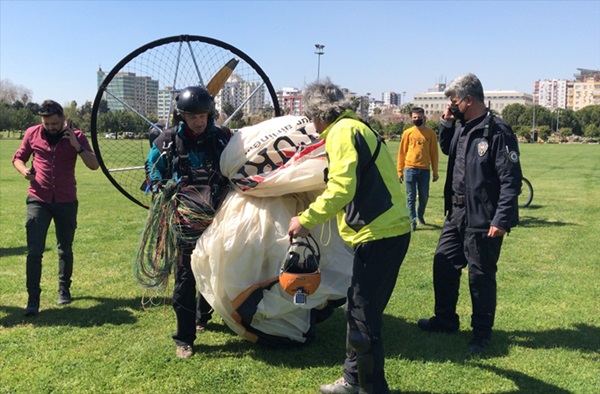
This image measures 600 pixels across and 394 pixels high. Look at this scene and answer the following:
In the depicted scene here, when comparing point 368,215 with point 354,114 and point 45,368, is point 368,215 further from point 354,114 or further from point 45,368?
point 45,368

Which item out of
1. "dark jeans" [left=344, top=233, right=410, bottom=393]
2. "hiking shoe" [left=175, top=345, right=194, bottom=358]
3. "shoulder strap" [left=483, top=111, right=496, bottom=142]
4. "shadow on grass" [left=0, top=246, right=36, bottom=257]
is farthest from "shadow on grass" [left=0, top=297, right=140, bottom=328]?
"shoulder strap" [left=483, top=111, right=496, bottom=142]

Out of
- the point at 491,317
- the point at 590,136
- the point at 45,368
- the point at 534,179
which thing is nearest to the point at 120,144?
the point at 45,368

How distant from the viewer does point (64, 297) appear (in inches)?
226

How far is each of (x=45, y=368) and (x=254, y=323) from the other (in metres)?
1.61

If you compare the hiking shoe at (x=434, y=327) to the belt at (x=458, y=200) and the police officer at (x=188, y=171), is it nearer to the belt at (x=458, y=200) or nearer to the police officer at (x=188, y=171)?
the belt at (x=458, y=200)

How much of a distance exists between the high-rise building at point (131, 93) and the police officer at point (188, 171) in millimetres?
861

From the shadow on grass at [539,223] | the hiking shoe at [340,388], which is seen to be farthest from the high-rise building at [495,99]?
the hiking shoe at [340,388]

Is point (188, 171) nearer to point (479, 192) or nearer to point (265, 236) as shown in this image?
point (265, 236)

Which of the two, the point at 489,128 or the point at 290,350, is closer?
the point at 489,128

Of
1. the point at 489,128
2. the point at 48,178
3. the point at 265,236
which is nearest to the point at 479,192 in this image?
the point at 489,128

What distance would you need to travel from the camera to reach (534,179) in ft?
68.9

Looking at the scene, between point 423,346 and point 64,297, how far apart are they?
369 cm

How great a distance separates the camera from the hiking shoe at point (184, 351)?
4357mm

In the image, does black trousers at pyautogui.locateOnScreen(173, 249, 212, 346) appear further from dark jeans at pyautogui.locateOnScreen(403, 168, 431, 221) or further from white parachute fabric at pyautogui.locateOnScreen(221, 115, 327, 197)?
dark jeans at pyautogui.locateOnScreen(403, 168, 431, 221)
